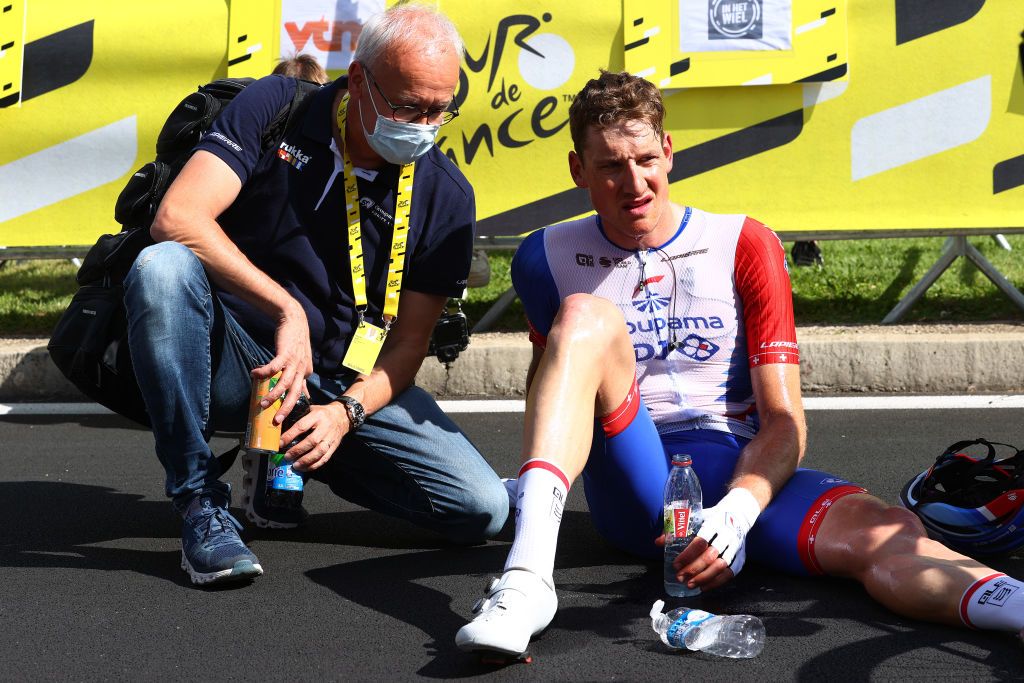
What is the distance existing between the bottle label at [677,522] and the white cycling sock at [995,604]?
70 cm

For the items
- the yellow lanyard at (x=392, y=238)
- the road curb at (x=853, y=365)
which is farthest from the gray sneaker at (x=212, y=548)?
the road curb at (x=853, y=365)

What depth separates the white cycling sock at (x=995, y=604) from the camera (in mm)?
3049

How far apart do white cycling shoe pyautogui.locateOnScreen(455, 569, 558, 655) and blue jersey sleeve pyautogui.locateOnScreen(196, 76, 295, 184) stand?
1531 millimetres

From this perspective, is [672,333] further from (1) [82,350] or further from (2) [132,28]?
(2) [132,28]

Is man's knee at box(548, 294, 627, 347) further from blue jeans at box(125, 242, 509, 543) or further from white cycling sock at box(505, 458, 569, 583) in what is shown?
blue jeans at box(125, 242, 509, 543)

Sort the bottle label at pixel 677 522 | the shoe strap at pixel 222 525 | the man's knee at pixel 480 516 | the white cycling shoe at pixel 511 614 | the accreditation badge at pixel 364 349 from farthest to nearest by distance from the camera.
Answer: the man's knee at pixel 480 516 < the accreditation badge at pixel 364 349 < the shoe strap at pixel 222 525 < the bottle label at pixel 677 522 < the white cycling shoe at pixel 511 614

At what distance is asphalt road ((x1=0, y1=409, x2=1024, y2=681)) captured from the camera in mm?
3145

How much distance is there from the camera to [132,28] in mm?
7250

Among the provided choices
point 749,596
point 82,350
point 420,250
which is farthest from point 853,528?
point 82,350

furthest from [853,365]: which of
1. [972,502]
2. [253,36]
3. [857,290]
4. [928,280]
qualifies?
[253,36]

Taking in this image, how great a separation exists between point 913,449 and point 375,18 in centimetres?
265

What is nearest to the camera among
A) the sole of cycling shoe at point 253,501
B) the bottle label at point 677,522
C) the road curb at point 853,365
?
the bottle label at point 677,522

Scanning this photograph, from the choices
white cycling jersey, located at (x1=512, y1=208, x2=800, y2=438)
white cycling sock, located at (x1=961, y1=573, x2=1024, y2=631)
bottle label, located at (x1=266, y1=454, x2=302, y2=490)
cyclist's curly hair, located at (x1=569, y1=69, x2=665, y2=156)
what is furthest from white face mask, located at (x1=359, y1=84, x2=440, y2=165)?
white cycling sock, located at (x1=961, y1=573, x2=1024, y2=631)

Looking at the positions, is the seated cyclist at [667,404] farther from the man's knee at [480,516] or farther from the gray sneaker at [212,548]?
the gray sneaker at [212,548]
